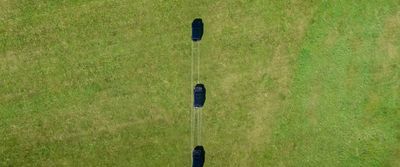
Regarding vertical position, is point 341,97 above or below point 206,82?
below

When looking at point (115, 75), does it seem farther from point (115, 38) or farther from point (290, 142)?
point (290, 142)

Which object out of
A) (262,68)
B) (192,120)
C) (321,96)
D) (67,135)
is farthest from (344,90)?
(67,135)

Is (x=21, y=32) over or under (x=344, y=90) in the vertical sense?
over

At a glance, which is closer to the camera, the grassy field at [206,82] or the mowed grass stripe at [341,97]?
the grassy field at [206,82]

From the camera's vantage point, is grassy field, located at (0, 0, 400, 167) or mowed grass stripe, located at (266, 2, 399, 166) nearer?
grassy field, located at (0, 0, 400, 167)

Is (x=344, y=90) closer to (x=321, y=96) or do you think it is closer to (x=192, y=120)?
(x=321, y=96)

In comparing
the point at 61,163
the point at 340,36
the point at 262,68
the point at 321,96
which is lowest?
the point at 61,163
